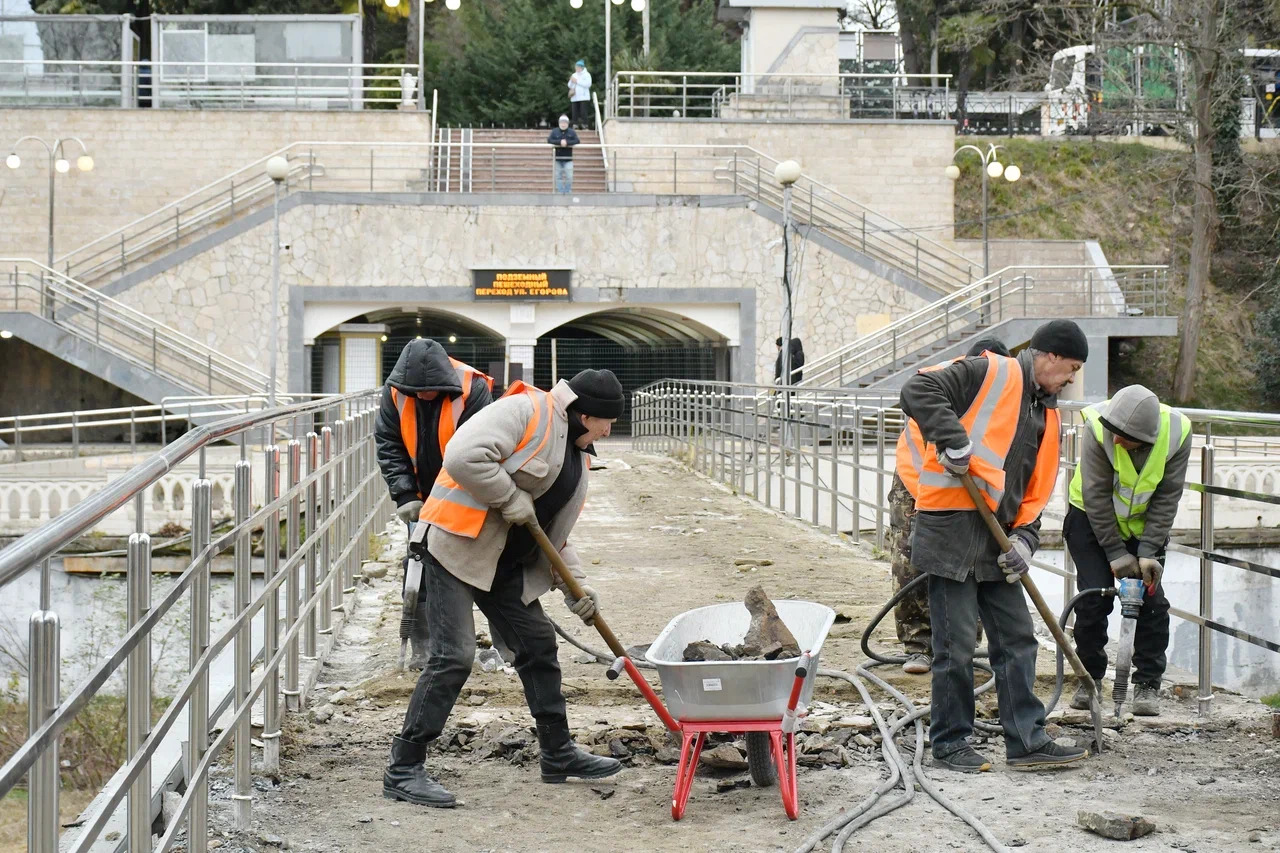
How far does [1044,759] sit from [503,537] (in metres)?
2.24

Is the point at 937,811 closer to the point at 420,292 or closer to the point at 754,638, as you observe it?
the point at 754,638

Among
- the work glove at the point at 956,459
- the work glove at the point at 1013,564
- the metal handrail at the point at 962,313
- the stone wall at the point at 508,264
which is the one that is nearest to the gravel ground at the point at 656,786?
the work glove at the point at 1013,564

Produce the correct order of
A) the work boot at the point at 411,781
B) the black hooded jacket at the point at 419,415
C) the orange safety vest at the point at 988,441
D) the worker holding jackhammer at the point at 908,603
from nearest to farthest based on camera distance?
the work boot at the point at 411,781 → the orange safety vest at the point at 988,441 → the black hooded jacket at the point at 419,415 → the worker holding jackhammer at the point at 908,603

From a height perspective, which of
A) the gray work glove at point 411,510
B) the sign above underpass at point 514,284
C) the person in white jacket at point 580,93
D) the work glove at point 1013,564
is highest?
the person in white jacket at point 580,93

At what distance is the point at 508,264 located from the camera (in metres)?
33.6

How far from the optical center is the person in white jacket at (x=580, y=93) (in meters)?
37.7

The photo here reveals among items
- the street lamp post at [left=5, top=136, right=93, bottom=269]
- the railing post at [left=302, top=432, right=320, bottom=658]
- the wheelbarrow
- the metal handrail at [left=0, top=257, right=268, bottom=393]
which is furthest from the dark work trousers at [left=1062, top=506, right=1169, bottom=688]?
the street lamp post at [left=5, top=136, right=93, bottom=269]

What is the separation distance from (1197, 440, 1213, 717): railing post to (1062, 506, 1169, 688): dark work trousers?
169 mm

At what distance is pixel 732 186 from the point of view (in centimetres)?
3572

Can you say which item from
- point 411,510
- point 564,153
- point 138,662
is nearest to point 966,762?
point 411,510

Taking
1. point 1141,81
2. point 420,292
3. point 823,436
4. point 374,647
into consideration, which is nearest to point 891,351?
point 420,292

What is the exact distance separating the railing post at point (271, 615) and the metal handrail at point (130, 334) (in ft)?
83.6

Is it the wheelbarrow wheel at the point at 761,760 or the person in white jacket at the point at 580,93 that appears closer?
the wheelbarrow wheel at the point at 761,760

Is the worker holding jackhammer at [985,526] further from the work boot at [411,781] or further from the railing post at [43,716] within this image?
the railing post at [43,716]
